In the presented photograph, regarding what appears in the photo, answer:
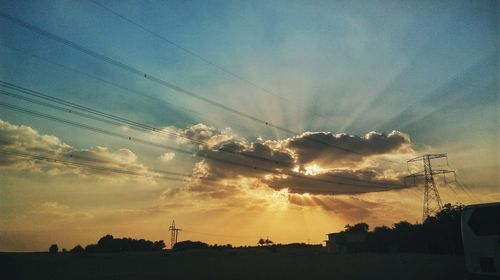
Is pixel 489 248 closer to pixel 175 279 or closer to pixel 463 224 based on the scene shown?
pixel 463 224

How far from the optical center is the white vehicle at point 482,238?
1585 cm

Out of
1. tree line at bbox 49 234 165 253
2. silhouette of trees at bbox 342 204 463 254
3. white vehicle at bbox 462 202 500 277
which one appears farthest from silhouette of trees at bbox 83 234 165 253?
white vehicle at bbox 462 202 500 277

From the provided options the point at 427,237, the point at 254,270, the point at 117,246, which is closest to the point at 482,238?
the point at 254,270

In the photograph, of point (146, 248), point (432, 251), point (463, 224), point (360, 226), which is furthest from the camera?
point (360, 226)

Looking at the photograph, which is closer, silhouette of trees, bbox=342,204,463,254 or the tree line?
silhouette of trees, bbox=342,204,463,254

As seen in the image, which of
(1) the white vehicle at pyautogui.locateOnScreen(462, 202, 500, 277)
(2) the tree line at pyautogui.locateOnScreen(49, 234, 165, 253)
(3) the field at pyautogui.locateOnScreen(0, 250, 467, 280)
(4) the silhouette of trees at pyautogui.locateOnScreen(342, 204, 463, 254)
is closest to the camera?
(1) the white vehicle at pyautogui.locateOnScreen(462, 202, 500, 277)

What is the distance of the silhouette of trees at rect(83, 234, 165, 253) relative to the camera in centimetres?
11756

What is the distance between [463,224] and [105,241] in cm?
12581

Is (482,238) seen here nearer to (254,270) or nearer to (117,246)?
(254,270)

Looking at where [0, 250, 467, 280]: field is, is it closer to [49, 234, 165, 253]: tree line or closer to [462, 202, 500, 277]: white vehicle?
[462, 202, 500, 277]: white vehicle

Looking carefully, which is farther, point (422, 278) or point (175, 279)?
point (175, 279)

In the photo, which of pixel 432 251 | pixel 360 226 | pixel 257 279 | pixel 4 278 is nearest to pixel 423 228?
pixel 432 251

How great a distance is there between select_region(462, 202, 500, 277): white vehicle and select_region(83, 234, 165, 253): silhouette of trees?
11734 cm

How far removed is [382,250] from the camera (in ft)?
317
